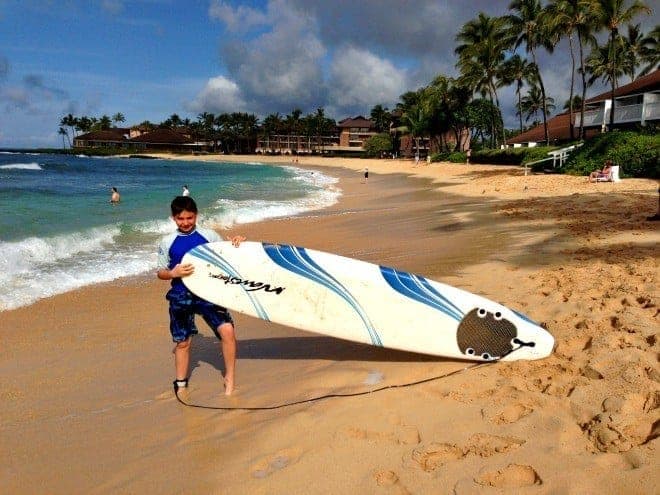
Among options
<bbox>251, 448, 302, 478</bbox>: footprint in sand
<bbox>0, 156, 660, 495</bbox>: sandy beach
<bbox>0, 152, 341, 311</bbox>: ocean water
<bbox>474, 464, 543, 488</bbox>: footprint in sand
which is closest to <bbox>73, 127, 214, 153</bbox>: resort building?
<bbox>0, 152, 341, 311</bbox>: ocean water

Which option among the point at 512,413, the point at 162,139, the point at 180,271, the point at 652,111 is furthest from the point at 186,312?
the point at 162,139

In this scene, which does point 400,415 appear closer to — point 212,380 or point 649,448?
point 649,448

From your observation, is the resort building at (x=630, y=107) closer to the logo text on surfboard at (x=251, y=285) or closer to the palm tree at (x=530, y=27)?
the palm tree at (x=530, y=27)

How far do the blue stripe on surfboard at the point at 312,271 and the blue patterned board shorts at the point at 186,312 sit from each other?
2.05ft

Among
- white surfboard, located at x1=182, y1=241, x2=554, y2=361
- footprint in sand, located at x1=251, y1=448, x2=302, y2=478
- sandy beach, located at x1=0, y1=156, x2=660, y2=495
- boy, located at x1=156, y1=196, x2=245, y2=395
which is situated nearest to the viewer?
sandy beach, located at x1=0, y1=156, x2=660, y2=495

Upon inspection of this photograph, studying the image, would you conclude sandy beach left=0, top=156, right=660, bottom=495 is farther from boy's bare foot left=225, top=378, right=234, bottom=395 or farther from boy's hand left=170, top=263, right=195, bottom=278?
boy's hand left=170, top=263, right=195, bottom=278

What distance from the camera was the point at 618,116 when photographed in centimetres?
2897

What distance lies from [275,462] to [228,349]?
1.06m

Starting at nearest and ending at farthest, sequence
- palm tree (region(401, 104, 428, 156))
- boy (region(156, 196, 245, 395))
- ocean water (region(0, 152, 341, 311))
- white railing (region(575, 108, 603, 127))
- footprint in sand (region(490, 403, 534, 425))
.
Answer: footprint in sand (region(490, 403, 534, 425))
boy (region(156, 196, 245, 395))
ocean water (region(0, 152, 341, 311))
white railing (region(575, 108, 603, 127))
palm tree (region(401, 104, 428, 156))

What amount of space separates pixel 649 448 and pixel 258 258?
2.67m

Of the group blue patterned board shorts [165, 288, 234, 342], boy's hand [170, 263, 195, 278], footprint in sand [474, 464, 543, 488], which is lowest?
footprint in sand [474, 464, 543, 488]

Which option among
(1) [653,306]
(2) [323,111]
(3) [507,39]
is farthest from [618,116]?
(2) [323,111]

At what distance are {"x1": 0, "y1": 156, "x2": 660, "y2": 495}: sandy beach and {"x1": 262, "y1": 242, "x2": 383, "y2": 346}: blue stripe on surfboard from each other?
330mm

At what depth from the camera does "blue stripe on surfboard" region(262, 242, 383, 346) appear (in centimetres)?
356
